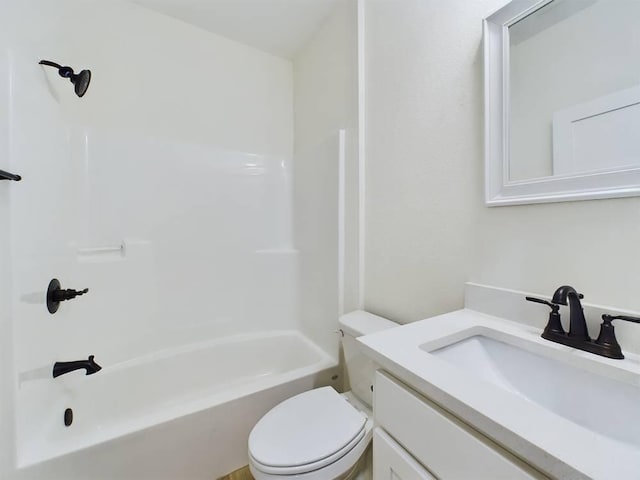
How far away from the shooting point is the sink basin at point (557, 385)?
0.54 meters

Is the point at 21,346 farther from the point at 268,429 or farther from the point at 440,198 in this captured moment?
the point at 440,198

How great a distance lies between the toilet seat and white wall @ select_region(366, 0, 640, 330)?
1.63 feet

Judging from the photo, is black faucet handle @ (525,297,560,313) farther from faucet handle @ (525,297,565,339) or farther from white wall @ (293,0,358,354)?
white wall @ (293,0,358,354)

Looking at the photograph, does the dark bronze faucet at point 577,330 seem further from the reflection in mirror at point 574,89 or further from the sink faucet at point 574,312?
the reflection in mirror at point 574,89

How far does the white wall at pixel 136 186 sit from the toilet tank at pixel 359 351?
0.82m

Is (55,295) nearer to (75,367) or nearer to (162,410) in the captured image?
(75,367)

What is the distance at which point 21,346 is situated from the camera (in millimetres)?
906

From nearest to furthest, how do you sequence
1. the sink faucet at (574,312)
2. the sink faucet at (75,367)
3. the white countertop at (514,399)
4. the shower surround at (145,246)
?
1. the white countertop at (514,399)
2. the sink faucet at (574,312)
3. the shower surround at (145,246)
4. the sink faucet at (75,367)

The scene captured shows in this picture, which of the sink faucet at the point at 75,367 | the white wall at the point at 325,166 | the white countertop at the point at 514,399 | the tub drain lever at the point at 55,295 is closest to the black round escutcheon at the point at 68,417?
the sink faucet at the point at 75,367

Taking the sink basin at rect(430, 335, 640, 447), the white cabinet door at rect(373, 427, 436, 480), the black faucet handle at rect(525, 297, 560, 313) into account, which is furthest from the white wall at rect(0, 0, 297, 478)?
the black faucet handle at rect(525, 297, 560, 313)

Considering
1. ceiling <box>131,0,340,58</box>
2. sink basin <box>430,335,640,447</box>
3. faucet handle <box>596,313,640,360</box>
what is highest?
ceiling <box>131,0,340,58</box>

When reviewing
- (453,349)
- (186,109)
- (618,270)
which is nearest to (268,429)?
(453,349)

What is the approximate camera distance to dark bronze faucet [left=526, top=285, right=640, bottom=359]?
608 mm

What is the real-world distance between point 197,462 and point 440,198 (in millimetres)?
1540
